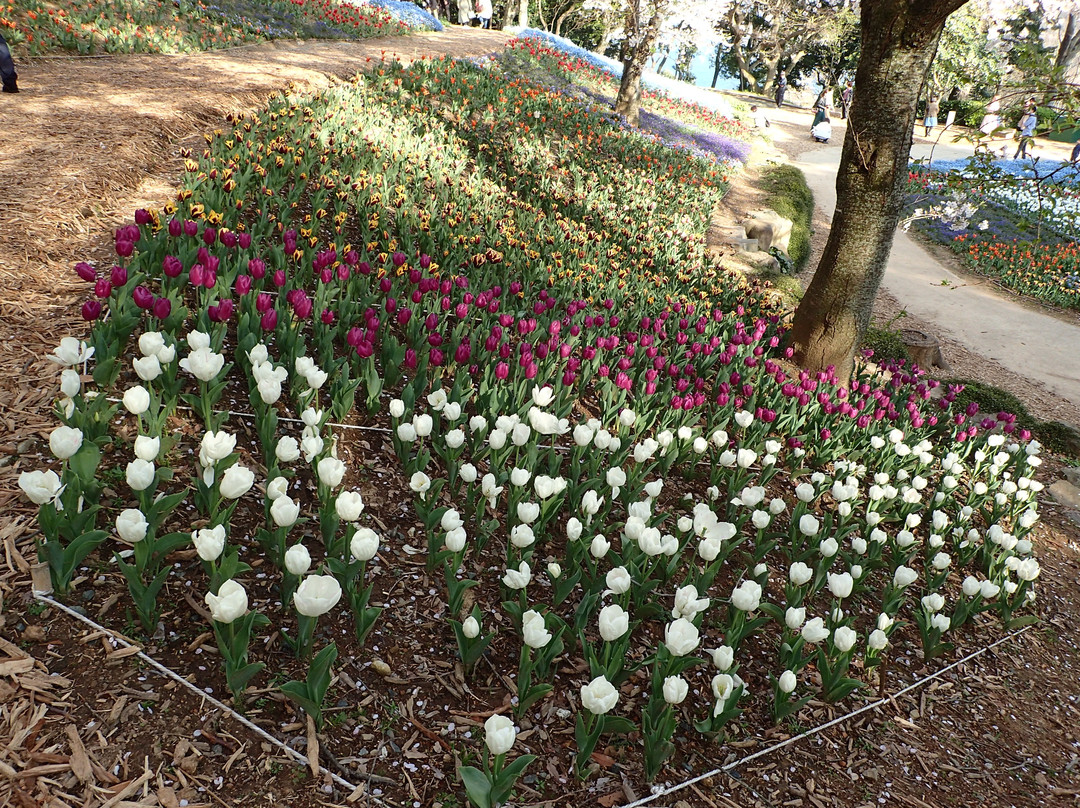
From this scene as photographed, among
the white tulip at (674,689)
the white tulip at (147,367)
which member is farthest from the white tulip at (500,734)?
the white tulip at (147,367)

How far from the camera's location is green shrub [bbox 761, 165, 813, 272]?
12023mm

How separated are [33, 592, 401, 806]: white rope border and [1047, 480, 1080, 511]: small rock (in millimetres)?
5689

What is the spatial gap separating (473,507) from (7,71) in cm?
704

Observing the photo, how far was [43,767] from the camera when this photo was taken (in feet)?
5.37

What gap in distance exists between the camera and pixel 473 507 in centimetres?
301

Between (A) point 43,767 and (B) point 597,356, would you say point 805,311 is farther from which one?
Answer: (A) point 43,767

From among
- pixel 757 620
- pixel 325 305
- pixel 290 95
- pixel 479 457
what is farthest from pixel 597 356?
pixel 290 95

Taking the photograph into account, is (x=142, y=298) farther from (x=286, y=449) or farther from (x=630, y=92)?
(x=630, y=92)

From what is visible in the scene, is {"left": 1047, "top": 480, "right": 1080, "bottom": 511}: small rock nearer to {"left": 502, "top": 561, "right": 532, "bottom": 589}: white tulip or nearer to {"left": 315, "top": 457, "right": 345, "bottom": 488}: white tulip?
{"left": 502, "top": 561, "right": 532, "bottom": 589}: white tulip

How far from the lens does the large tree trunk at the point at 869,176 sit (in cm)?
464

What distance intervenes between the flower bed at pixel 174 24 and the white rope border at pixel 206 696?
8.75 meters

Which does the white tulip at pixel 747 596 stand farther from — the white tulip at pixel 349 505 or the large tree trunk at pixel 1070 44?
the large tree trunk at pixel 1070 44

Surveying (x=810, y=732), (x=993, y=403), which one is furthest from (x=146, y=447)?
(x=993, y=403)

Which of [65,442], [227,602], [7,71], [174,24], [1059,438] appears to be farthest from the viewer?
[174,24]
